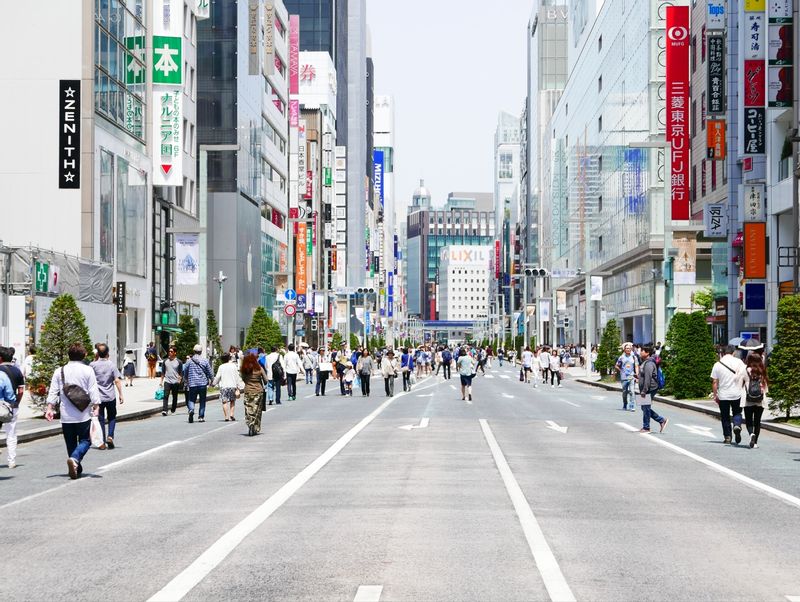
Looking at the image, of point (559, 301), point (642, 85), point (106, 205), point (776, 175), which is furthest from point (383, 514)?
point (559, 301)

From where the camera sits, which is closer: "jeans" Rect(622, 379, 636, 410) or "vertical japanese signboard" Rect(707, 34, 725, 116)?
"jeans" Rect(622, 379, 636, 410)

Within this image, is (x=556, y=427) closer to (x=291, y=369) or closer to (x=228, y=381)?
(x=228, y=381)

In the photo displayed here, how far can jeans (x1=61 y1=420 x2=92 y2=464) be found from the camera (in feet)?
53.0

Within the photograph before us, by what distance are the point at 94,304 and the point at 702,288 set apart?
3774cm

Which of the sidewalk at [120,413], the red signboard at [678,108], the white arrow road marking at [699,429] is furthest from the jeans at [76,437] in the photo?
the red signboard at [678,108]

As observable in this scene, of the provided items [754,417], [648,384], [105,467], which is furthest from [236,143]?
[105,467]

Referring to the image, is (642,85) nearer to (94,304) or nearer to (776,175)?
(776,175)

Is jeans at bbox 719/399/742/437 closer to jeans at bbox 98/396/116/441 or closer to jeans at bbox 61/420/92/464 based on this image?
jeans at bbox 98/396/116/441

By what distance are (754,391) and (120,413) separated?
17282 mm

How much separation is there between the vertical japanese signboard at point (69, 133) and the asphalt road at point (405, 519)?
30159 millimetres

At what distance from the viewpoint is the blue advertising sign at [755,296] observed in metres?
50.7

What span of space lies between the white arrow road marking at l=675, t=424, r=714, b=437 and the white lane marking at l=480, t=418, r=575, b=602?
9567mm

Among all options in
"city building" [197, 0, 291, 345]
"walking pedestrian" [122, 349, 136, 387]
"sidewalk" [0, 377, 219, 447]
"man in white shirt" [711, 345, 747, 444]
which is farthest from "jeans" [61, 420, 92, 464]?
"city building" [197, 0, 291, 345]

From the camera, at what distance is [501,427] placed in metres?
26.7
